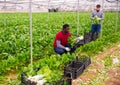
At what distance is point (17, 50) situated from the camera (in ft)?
26.2

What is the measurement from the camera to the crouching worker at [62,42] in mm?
7383

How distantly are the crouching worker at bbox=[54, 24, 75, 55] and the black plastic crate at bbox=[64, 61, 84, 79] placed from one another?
0.92 meters

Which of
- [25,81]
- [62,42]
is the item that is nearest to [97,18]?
[62,42]

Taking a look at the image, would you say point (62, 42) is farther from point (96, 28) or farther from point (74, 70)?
point (96, 28)

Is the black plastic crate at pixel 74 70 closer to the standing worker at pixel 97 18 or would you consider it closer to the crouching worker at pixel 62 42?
the crouching worker at pixel 62 42

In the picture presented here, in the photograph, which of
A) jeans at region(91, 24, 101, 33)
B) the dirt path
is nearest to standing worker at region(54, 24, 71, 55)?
the dirt path

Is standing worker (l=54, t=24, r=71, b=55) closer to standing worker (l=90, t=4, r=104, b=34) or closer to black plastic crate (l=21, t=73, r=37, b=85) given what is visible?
black plastic crate (l=21, t=73, r=37, b=85)

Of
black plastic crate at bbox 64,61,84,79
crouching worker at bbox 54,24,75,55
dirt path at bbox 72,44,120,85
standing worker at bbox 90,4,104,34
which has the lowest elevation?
dirt path at bbox 72,44,120,85

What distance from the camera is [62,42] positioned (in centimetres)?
763

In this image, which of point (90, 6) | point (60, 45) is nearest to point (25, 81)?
point (60, 45)

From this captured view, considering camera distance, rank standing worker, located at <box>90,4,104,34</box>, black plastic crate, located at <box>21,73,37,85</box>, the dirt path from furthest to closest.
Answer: standing worker, located at <box>90,4,104,34</box>, the dirt path, black plastic crate, located at <box>21,73,37,85</box>

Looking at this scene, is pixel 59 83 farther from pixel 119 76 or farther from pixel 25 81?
pixel 119 76

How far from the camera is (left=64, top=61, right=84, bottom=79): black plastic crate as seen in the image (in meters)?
5.80

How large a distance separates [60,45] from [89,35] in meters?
3.30
